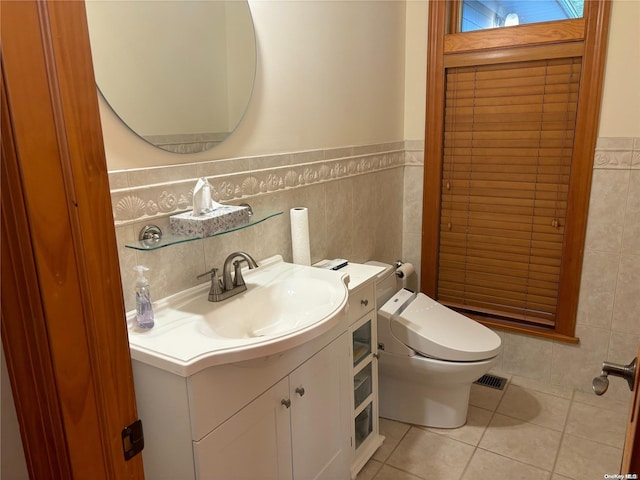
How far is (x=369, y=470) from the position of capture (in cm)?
197

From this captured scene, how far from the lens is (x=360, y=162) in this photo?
91.1 inches

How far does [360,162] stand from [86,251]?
1.79 meters

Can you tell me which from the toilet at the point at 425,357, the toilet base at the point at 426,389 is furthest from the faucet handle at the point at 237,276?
the toilet base at the point at 426,389

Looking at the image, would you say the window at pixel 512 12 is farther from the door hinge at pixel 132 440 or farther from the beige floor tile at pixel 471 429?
the door hinge at pixel 132 440

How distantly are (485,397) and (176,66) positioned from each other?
213cm


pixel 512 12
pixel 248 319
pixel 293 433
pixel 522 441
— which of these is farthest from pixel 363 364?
pixel 512 12

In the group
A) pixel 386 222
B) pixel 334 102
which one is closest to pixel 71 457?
pixel 334 102

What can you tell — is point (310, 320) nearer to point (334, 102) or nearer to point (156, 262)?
point (156, 262)

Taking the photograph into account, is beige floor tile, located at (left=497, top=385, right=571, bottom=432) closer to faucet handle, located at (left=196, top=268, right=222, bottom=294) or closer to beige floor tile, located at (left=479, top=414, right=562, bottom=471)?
beige floor tile, located at (left=479, top=414, right=562, bottom=471)

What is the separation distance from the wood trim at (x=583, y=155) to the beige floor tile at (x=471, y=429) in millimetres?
628

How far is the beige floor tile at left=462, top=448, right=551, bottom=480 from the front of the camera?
6.32ft

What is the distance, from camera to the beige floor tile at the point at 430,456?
196 centimetres

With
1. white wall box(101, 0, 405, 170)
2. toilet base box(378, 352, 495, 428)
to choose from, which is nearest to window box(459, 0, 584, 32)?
white wall box(101, 0, 405, 170)

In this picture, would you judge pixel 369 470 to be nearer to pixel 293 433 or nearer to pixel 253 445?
pixel 293 433
